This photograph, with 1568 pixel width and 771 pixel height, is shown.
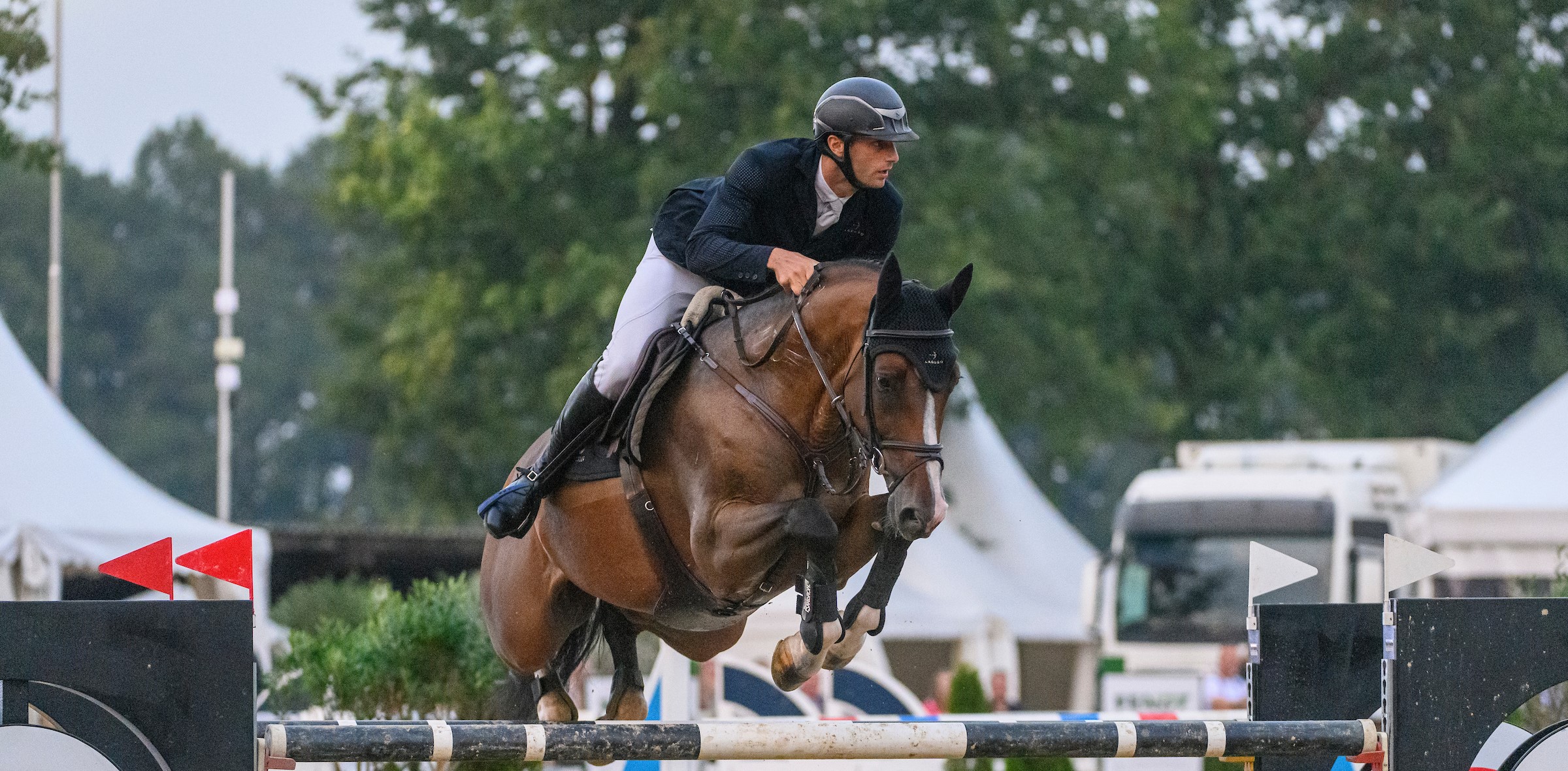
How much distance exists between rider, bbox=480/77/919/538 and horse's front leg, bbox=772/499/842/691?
0.63 metres

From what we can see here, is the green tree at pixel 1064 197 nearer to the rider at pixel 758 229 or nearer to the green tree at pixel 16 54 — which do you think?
the green tree at pixel 16 54

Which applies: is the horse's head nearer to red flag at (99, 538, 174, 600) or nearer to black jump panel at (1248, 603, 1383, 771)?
black jump panel at (1248, 603, 1383, 771)

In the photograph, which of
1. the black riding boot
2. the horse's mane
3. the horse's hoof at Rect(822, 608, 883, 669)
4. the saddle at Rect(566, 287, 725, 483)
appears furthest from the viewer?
the black riding boot

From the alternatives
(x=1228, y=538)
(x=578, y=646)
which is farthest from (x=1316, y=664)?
(x=1228, y=538)

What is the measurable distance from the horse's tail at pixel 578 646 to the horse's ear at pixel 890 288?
6.09 ft

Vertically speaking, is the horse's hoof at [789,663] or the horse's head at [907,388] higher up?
the horse's head at [907,388]

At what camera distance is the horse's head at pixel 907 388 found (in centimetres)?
434

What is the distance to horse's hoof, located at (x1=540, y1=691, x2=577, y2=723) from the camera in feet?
19.3

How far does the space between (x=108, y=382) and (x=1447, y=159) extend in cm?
4174

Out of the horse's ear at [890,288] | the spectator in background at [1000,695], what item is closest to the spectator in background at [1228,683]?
the spectator in background at [1000,695]

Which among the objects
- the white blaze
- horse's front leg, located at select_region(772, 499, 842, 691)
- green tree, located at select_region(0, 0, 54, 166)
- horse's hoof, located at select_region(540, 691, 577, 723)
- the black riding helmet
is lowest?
horse's hoof, located at select_region(540, 691, 577, 723)

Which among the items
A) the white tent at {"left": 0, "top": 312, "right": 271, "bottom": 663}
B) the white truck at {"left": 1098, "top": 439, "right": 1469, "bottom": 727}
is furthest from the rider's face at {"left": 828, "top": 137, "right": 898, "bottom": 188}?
the white truck at {"left": 1098, "top": 439, "right": 1469, "bottom": 727}

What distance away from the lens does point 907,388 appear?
443 centimetres

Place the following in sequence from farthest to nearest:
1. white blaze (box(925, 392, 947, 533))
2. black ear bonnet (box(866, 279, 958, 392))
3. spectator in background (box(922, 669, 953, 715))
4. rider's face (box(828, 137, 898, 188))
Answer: spectator in background (box(922, 669, 953, 715)), rider's face (box(828, 137, 898, 188)), black ear bonnet (box(866, 279, 958, 392)), white blaze (box(925, 392, 947, 533))
